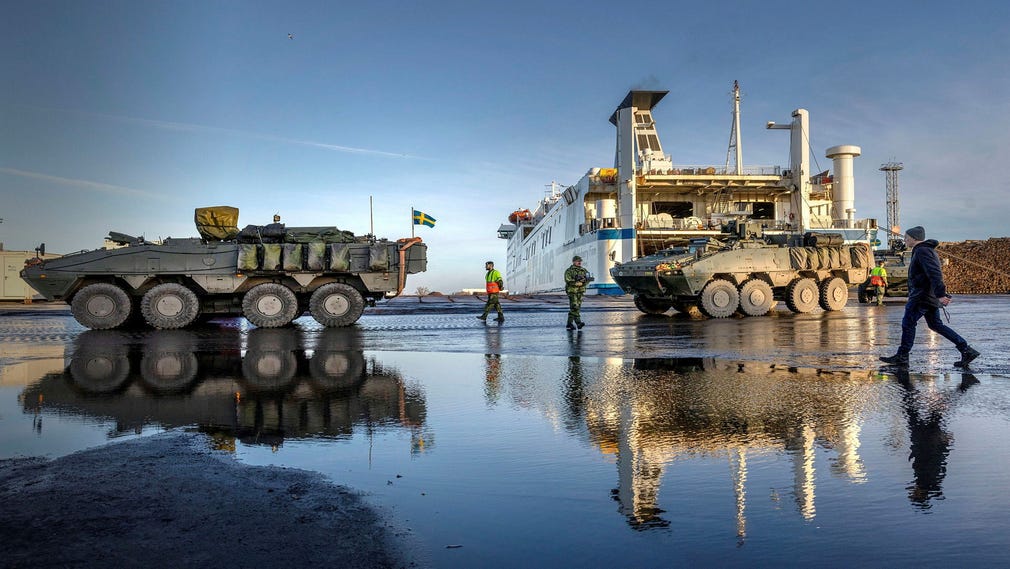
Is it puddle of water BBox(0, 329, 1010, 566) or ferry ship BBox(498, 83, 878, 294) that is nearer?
puddle of water BBox(0, 329, 1010, 566)

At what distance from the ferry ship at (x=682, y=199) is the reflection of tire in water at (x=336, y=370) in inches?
1185

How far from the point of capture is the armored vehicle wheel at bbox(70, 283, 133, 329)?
1382 centimetres

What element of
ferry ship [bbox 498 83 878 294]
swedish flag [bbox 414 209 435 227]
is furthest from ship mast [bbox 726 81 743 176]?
swedish flag [bbox 414 209 435 227]

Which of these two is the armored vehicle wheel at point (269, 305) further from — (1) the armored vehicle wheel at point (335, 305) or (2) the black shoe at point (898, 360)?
(2) the black shoe at point (898, 360)

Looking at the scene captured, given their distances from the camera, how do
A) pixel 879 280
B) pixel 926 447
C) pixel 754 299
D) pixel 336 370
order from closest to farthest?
pixel 926 447
pixel 336 370
pixel 754 299
pixel 879 280

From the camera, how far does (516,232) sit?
2645 inches

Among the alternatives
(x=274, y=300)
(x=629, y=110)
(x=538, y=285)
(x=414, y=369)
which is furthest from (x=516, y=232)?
(x=414, y=369)

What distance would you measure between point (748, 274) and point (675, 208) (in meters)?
26.1

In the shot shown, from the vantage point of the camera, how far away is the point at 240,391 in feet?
18.5

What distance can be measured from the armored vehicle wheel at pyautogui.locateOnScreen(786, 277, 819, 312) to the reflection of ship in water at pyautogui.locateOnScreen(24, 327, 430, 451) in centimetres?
1188

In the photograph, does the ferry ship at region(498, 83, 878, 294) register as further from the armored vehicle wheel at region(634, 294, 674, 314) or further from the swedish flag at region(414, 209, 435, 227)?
the armored vehicle wheel at region(634, 294, 674, 314)

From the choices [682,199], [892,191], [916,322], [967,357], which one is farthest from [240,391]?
[892,191]

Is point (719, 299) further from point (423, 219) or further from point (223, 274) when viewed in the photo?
point (423, 219)

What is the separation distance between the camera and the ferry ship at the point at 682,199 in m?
37.8
